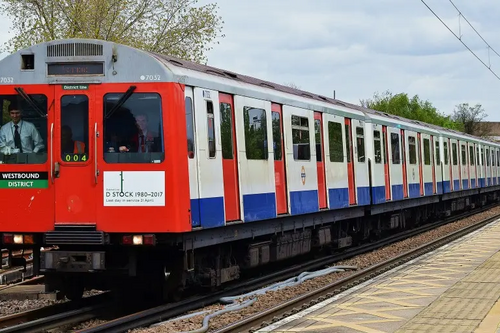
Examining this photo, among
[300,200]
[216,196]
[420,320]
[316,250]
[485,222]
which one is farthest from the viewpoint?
[485,222]

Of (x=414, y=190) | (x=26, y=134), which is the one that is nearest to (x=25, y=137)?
(x=26, y=134)

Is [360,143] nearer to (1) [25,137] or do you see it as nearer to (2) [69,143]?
(2) [69,143]

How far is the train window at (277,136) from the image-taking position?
13711mm

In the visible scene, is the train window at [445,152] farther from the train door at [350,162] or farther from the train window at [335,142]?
the train window at [335,142]

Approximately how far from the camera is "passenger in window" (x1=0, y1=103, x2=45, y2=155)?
10727mm

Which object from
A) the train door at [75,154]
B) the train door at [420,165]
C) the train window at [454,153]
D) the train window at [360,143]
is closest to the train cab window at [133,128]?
the train door at [75,154]

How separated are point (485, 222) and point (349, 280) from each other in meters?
15.4

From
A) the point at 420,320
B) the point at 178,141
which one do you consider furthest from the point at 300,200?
the point at 420,320

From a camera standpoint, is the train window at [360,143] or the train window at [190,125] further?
the train window at [360,143]

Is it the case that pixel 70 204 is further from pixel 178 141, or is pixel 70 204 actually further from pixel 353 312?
pixel 353 312

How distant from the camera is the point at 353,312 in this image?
976 cm

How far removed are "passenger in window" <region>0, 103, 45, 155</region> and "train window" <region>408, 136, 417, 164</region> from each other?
590 inches

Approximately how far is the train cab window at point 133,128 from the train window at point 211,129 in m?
1.05

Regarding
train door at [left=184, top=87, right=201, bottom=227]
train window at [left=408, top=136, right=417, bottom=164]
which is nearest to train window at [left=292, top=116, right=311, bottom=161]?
train door at [left=184, top=87, right=201, bottom=227]
